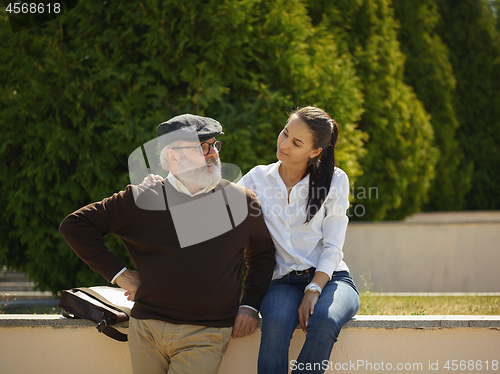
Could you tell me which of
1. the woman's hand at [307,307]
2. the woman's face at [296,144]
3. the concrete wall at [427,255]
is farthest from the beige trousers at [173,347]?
the concrete wall at [427,255]

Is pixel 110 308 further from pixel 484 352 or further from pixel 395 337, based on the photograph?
pixel 484 352

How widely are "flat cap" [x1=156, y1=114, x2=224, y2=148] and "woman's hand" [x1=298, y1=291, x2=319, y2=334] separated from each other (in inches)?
37.3

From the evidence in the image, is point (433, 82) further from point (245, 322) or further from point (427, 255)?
point (245, 322)

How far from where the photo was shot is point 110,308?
101 inches

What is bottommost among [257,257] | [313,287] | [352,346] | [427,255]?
[427,255]

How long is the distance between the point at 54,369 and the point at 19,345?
25cm

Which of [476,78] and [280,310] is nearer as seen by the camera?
[280,310]

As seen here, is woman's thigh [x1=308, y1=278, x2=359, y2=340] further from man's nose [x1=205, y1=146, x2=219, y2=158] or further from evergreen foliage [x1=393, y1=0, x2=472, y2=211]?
evergreen foliage [x1=393, y1=0, x2=472, y2=211]

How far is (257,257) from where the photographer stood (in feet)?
8.49

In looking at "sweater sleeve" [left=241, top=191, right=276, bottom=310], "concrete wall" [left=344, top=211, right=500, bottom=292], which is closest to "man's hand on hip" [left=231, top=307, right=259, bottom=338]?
"sweater sleeve" [left=241, top=191, right=276, bottom=310]

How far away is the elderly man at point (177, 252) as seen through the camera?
7.47 feet

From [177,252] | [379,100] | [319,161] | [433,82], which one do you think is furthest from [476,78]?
[177,252]

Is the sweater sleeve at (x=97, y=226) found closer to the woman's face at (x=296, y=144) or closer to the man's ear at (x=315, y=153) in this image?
the woman's face at (x=296, y=144)

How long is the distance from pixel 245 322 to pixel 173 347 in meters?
0.40
